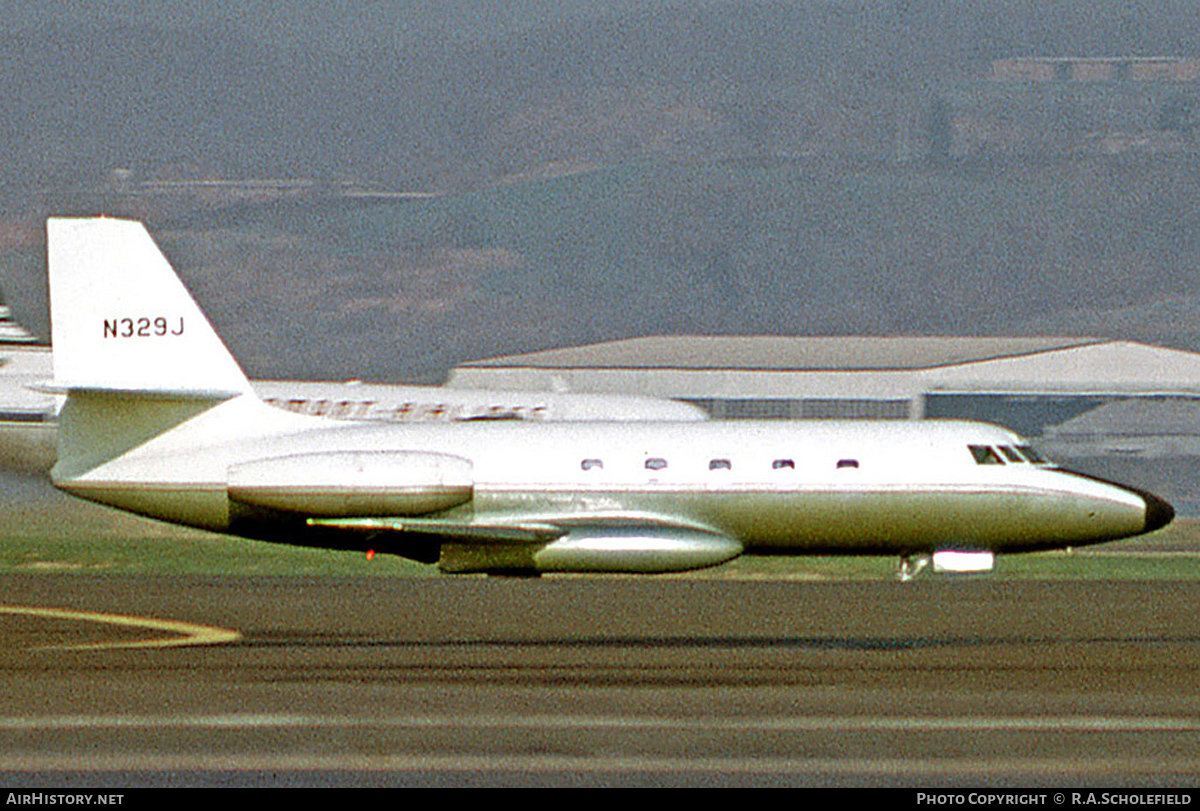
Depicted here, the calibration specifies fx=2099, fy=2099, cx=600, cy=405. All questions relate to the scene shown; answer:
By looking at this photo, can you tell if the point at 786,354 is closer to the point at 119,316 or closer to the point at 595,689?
the point at 119,316

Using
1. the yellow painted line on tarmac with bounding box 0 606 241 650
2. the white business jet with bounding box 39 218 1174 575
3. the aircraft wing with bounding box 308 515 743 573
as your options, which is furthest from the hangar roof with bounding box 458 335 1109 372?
the yellow painted line on tarmac with bounding box 0 606 241 650

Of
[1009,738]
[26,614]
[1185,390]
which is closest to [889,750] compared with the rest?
[1009,738]

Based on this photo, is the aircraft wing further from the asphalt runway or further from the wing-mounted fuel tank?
the asphalt runway

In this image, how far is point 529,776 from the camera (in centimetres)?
1938

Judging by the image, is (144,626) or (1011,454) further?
(1011,454)

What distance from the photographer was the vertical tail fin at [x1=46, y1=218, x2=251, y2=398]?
39969 mm

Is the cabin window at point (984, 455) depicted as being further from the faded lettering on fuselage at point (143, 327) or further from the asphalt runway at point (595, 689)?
the faded lettering on fuselage at point (143, 327)

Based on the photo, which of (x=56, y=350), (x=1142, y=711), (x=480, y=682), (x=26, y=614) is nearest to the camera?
(x=1142, y=711)

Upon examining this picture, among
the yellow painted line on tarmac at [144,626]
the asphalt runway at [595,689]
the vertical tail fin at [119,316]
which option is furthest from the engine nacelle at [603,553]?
the yellow painted line on tarmac at [144,626]

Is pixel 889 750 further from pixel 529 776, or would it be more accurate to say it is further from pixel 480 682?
pixel 480 682

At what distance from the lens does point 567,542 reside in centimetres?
3966

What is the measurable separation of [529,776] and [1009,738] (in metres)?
5.41

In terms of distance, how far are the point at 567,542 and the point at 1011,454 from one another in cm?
897

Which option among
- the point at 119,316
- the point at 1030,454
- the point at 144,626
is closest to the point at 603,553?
the point at 1030,454
